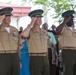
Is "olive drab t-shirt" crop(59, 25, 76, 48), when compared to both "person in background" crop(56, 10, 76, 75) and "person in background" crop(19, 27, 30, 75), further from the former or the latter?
"person in background" crop(19, 27, 30, 75)

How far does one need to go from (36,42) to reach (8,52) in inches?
21.8

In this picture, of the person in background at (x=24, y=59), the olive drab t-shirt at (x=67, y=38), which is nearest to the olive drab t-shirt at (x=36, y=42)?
the person in background at (x=24, y=59)

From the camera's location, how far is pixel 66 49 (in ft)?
17.1

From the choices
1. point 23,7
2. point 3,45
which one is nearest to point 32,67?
point 3,45

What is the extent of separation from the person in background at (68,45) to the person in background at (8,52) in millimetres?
1044

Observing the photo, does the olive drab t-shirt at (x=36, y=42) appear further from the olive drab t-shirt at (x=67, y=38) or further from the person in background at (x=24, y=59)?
the olive drab t-shirt at (x=67, y=38)

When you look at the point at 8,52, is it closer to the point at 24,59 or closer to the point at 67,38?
the point at 24,59

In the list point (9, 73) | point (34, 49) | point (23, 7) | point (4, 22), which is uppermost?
point (23, 7)

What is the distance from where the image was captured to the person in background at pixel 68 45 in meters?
5.19

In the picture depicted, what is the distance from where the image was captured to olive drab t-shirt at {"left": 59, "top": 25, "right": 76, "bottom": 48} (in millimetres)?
5191

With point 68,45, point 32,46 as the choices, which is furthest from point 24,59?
point 68,45

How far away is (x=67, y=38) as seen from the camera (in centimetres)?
522

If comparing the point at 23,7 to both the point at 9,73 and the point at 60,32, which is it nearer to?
the point at 60,32

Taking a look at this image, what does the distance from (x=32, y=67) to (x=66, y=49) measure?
818mm
